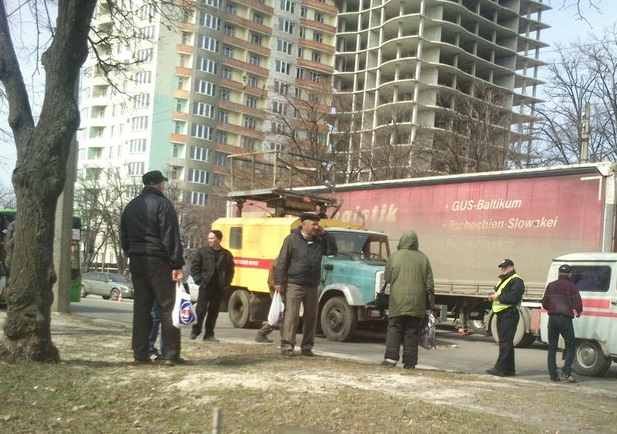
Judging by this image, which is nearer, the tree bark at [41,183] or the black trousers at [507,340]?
the tree bark at [41,183]

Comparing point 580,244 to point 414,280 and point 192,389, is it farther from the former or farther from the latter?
point 192,389

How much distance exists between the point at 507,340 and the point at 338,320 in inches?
183

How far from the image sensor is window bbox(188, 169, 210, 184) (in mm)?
83062

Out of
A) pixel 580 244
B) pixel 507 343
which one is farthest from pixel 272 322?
pixel 580 244

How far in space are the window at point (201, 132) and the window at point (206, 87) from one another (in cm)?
414

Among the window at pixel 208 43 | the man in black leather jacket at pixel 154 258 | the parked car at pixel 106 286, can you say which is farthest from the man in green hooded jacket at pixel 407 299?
the window at pixel 208 43

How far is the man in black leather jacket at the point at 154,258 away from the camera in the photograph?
23.4 feet

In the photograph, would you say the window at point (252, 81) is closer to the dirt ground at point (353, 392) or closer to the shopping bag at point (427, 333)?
the shopping bag at point (427, 333)

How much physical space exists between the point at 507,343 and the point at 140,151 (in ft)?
250

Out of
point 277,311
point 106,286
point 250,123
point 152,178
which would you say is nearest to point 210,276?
point 277,311

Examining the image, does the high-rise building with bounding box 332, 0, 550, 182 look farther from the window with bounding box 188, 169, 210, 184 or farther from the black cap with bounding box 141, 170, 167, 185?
the black cap with bounding box 141, 170, 167, 185

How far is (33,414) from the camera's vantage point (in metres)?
5.32

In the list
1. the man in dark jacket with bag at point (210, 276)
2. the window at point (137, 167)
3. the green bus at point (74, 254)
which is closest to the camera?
the man in dark jacket with bag at point (210, 276)

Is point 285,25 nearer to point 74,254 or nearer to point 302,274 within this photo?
point 74,254
